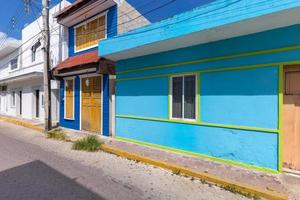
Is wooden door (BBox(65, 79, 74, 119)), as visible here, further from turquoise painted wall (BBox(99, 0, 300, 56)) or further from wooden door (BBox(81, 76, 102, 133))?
turquoise painted wall (BBox(99, 0, 300, 56))

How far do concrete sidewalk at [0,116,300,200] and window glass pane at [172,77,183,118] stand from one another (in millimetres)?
1316

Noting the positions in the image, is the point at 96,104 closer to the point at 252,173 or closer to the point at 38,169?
the point at 38,169

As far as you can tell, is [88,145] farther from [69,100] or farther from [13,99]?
[13,99]

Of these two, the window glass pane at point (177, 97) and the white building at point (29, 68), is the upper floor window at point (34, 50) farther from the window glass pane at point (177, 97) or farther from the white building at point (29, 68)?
the window glass pane at point (177, 97)

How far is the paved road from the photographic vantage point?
4562 mm

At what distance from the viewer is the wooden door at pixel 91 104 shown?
11.1 metres

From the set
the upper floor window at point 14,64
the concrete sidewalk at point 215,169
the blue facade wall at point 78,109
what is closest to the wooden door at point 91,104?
the blue facade wall at point 78,109

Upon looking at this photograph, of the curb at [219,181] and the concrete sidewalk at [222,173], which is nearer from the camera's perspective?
the curb at [219,181]

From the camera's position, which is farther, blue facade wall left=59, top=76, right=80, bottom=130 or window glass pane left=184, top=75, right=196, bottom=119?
blue facade wall left=59, top=76, right=80, bottom=130

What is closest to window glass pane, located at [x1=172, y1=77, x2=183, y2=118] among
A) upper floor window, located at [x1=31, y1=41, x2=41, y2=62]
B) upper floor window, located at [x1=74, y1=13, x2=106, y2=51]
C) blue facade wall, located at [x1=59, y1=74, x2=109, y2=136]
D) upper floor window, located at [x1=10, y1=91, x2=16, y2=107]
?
blue facade wall, located at [x1=59, y1=74, x2=109, y2=136]

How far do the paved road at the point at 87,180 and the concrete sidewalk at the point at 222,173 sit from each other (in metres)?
0.24

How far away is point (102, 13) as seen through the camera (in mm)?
11547

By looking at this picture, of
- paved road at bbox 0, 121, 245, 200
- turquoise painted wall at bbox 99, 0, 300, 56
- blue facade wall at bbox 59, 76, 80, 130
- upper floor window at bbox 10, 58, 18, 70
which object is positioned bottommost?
paved road at bbox 0, 121, 245, 200

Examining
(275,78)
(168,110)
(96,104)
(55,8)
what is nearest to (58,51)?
(55,8)
